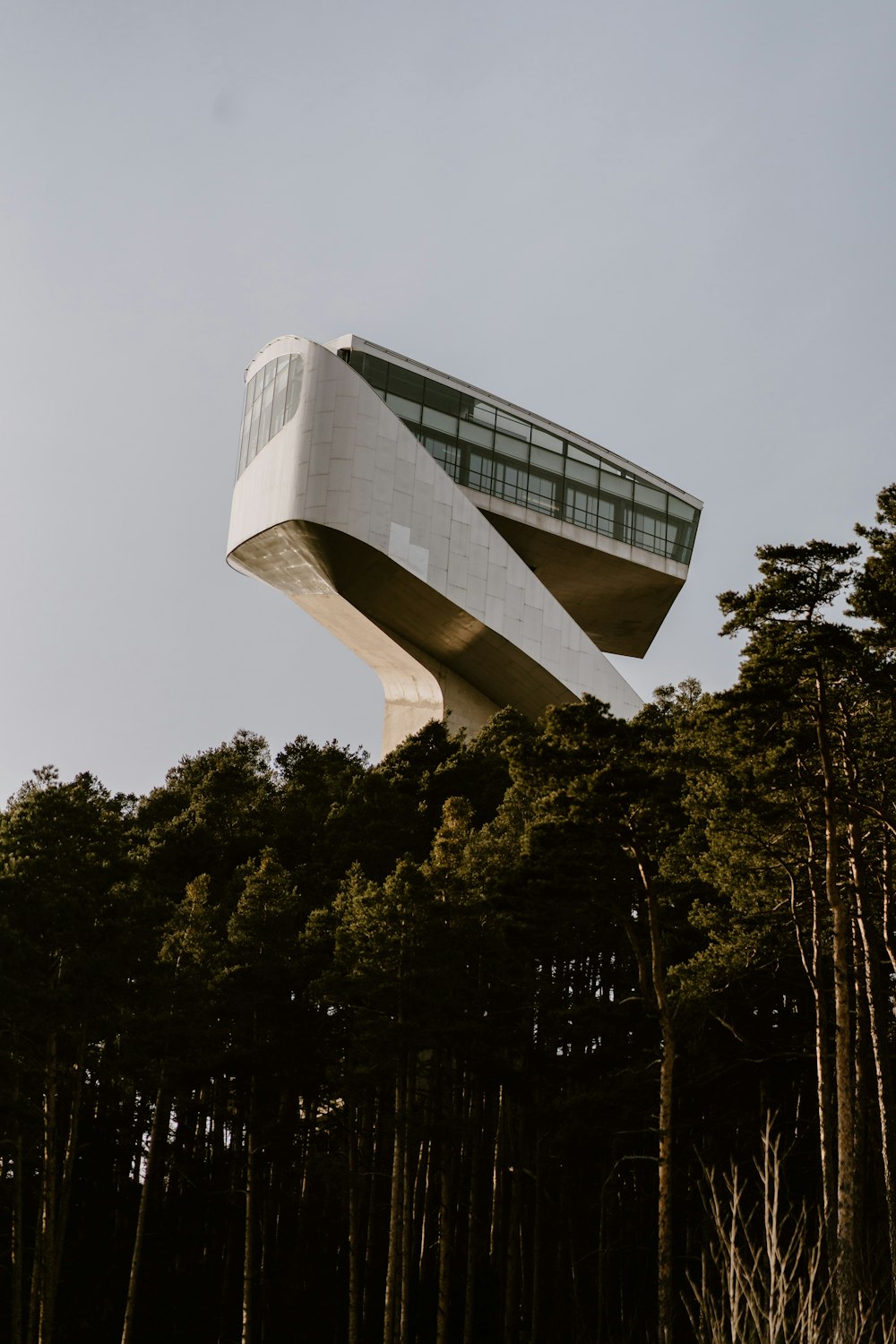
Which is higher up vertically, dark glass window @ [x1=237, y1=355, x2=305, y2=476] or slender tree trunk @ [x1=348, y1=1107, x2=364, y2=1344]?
dark glass window @ [x1=237, y1=355, x2=305, y2=476]

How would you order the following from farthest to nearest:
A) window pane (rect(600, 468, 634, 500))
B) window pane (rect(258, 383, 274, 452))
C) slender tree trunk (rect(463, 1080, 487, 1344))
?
1. window pane (rect(600, 468, 634, 500))
2. window pane (rect(258, 383, 274, 452))
3. slender tree trunk (rect(463, 1080, 487, 1344))

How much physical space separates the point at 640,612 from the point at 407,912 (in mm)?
27672

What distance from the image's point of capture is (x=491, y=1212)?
2622 centimetres

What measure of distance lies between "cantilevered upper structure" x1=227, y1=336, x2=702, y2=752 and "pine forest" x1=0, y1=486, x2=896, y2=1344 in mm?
6965

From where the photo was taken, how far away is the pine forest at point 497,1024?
15633 mm

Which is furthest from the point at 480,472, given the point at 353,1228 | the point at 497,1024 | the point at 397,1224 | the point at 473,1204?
the point at 397,1224

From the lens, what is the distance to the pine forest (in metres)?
15.6

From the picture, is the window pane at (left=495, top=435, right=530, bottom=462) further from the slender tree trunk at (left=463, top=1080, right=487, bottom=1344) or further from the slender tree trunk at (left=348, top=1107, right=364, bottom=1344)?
the slender tree trunk at (left=348, top=1107, right=364, bottom=1344)

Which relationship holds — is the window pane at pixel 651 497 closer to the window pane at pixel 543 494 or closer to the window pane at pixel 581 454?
the window pane at pixel 581 454

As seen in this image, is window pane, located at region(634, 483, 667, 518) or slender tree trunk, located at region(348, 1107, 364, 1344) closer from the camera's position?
slender tree trunk, located at region(348, 1107, 364, 1344)

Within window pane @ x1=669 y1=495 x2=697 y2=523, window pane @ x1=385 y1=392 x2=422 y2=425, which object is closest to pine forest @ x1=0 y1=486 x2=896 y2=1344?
window pane @ x1=385 y1=392 x2=422 y2=425

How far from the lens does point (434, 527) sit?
35719 mm

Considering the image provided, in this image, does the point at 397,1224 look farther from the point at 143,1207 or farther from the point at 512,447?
the point at 512,447

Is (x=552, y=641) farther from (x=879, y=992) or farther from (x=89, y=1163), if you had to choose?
(x=879, y=992)
